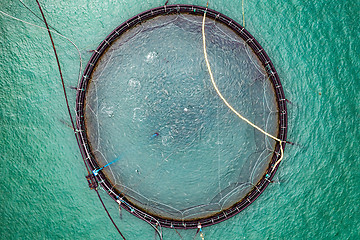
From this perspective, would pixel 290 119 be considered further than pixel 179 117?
Yes

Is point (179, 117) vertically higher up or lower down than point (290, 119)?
higher up

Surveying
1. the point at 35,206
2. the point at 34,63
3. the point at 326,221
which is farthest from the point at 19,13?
the point at 326,221

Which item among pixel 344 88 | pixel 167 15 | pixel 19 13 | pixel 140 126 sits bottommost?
pixel 344 88

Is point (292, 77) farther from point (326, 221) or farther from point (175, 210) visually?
point (175, 210)

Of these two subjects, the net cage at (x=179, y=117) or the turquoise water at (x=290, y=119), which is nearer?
the net cage at (x=179, y=117)
